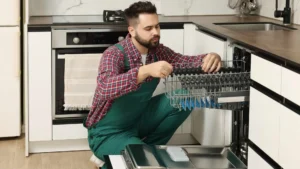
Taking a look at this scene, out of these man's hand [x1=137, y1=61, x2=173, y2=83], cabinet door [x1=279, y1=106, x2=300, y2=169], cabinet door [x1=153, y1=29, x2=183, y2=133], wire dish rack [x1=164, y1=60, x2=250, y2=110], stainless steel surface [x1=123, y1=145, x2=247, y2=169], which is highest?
cabinet door [x1=153, y1=29, x2=183, y2=133]

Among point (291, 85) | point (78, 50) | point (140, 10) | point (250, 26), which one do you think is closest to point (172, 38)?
point (250, 26)

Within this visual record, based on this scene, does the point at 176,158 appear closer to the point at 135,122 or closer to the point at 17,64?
the point at 135,122

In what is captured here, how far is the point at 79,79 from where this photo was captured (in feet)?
12.4

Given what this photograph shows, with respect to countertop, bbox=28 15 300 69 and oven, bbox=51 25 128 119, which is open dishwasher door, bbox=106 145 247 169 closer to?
countertop, bbox=28 15 300 69

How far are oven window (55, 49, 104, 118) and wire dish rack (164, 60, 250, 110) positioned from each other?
1.00m

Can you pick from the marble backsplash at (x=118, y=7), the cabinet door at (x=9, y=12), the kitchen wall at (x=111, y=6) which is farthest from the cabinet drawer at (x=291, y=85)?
the cabinet door at (x=9, y=12)

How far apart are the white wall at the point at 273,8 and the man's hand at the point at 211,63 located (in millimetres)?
977

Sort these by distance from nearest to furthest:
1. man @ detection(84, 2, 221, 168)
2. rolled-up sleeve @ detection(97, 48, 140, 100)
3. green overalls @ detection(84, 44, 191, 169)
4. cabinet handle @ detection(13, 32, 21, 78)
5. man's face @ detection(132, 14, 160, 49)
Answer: rolled-up sleeve @ detection(97, 48, 140, 100) < man @ detection(84, 2, 221, 168) < man's face @ detection(132, 14, 160, 49) < green overalls @ detection(84, 44, 191, 169) < cabinet handle @ detection(13, 32, 21, 78)

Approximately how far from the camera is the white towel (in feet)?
12.4

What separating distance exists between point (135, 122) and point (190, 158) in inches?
24.7

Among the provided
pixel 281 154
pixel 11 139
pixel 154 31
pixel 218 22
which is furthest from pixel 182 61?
pixel 11 139

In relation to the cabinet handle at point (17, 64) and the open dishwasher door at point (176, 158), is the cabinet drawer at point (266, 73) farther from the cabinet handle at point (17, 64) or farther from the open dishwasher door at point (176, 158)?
the cabinet handle at point (17, 64)

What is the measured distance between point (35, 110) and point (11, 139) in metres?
0.50

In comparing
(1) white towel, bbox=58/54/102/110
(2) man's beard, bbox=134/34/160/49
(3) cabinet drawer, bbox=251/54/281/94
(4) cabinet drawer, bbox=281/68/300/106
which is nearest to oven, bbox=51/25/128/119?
(1) white towel, bbox=58/54/102/110
